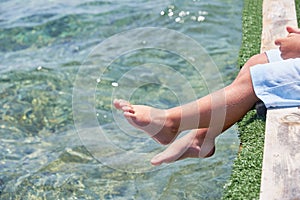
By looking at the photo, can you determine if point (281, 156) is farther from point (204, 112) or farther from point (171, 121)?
point (171, 121)

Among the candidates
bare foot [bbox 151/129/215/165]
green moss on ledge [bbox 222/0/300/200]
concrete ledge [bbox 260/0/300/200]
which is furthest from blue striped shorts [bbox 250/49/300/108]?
bare foot [bbox 151/129/215/165]

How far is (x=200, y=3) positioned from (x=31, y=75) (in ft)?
9.21

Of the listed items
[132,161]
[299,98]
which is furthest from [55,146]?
[299,98]

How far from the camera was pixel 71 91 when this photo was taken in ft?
17.8

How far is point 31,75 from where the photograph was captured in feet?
18.7

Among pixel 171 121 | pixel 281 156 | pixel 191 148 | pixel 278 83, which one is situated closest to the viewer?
pixel 281 156

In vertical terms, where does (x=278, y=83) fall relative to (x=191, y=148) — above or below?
above

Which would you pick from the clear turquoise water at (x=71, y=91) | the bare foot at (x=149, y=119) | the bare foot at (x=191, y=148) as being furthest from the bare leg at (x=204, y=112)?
the clear turquoise water at (x=71, y=91)

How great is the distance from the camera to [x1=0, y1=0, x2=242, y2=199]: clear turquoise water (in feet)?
12.3

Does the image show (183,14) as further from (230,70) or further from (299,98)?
(299,98)

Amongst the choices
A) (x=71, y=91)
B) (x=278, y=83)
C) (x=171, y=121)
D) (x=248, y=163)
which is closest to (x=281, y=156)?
(x=248, y=163)

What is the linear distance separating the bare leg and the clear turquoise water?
1.74 ft

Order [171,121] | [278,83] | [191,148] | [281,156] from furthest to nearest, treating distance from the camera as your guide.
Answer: [191,148] → [171,121] → [278,83] → [281,156]

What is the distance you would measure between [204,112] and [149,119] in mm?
320
